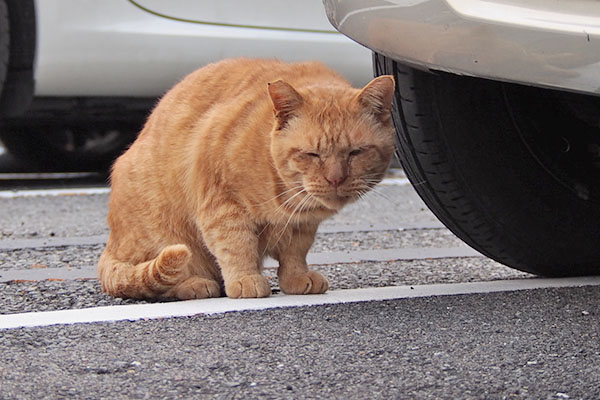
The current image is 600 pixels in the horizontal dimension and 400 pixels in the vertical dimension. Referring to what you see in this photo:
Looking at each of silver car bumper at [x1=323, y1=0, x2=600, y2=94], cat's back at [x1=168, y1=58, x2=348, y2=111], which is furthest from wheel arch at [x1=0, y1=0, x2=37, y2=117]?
silver car bumper at [x1=323, y1=0, x2=600, y2=94]

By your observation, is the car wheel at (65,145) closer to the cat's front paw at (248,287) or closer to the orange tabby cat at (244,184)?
the orange tabby cat at (244,184)

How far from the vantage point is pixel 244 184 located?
2893mm

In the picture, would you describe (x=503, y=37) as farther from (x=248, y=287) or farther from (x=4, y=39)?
(x=4, y=39)

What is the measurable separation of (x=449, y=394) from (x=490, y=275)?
1.40m

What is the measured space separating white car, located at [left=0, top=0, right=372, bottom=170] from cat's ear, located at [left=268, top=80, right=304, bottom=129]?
239cm

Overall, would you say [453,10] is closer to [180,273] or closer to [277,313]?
[277,313]

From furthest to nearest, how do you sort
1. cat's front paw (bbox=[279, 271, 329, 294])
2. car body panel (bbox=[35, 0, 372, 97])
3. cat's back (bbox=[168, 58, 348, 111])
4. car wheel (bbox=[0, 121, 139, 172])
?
car wheel (bbox=[0, 121, 139, 172]) → car body panel (bbox=[35, 0, 372, 97]) → cat's back (bbox=[168, 58, 348, 111]) → cat's front paw (bbox=[279, 271, 329, 294])

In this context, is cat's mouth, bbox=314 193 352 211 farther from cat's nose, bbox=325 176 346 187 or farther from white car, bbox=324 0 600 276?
white car, bbox=324 0 600 276

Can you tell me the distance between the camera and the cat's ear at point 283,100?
280cm

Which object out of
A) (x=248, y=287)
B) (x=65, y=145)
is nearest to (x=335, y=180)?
(x=248, y=287)

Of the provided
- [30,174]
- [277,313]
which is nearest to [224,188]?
[277,313]

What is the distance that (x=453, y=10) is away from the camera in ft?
7.59

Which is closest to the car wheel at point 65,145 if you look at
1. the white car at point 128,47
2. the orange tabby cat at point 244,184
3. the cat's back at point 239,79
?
the white car at point 128,47

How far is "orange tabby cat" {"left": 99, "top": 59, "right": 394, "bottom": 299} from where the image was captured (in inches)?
113
